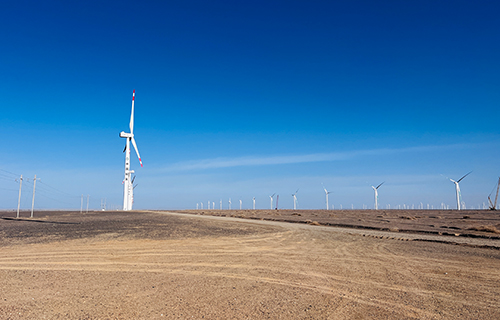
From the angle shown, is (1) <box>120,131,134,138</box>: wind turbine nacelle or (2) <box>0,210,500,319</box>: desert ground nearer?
(2) <box>0,210,500,319</box>: desert ground

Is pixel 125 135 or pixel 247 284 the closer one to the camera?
pixel 247 284

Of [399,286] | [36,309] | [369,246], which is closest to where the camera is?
[36,309]

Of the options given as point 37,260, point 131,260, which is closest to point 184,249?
point 131,260

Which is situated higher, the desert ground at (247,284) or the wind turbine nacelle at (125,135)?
the wind turbine nacelle at (125,135)

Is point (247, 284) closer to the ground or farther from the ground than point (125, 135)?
closer to the ground

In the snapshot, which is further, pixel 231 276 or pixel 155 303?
pixel 231 276

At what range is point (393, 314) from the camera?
762 cm

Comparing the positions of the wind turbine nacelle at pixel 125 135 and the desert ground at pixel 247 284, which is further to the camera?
the wind turbine nacelle at pixel 125 135

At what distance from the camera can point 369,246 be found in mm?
20172

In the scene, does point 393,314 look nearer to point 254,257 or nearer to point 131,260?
point 254,257

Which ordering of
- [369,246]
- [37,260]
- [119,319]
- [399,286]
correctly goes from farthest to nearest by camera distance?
1. [369,246]
2. [37,260]
3. [399,286]
4. [119,319]

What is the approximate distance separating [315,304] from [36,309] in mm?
6769

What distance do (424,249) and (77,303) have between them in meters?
17.9

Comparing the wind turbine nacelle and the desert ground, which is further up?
the wind turbine nacelle
